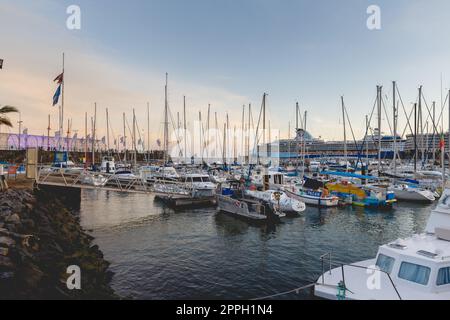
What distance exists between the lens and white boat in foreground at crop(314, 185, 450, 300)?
1091cm

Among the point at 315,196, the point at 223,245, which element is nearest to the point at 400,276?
the point at 223,245

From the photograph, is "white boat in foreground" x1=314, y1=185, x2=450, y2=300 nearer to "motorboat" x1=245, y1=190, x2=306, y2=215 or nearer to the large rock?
the large rock

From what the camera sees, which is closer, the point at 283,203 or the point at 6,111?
the point at 6,111

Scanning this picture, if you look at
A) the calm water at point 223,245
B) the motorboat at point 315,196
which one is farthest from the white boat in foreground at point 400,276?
the motorboat at point 315,196

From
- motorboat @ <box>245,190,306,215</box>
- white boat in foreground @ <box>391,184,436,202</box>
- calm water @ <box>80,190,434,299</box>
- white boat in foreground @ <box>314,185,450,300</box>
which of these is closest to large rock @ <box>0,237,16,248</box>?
calm water @ <box>80,190,434,299</box>

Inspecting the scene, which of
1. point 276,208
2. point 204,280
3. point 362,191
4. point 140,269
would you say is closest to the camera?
point 204,280

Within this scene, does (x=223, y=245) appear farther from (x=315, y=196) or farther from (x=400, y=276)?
(x=315, y=196)

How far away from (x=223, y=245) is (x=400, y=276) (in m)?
13.3

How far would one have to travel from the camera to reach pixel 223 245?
75.0 ft

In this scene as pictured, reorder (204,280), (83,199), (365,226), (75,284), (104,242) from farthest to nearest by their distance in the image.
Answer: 1. (83,199)
2. (365,226)
3. (104,242)
4. (204,280)
5. (75,284)

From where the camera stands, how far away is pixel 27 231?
17.2 meters
